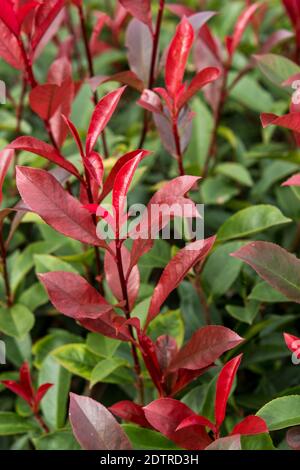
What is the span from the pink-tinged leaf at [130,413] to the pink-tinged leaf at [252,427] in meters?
0.16

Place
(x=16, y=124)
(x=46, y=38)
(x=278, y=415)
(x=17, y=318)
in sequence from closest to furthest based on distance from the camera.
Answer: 1. (x=278, y=415)
2. (x=17, y=318)
3. (x=46, y=38)
4. (x=16, y=124)

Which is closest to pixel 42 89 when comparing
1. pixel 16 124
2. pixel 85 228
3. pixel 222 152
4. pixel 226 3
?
pixel 85 228

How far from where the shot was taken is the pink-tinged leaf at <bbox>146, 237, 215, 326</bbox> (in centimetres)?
96

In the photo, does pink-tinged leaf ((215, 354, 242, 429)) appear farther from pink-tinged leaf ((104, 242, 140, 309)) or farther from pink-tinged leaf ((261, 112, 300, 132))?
pink-tinged leaf ((261, 112, 300, 132))

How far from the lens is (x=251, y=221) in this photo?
1.20m

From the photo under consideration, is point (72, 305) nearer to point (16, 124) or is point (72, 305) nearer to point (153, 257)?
point (153, 257)

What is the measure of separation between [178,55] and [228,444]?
565mm

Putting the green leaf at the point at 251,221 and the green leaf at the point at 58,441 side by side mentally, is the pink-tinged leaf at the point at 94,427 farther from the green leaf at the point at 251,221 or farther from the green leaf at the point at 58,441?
the green leaf at the point at 251,221

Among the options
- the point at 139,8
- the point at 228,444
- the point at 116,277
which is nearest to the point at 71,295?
the point at 116,277

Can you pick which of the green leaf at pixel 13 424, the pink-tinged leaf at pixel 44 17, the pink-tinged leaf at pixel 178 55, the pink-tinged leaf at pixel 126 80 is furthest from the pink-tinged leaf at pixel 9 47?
the green leaf at pixel 13 424

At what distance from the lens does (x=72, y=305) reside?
3.25ft

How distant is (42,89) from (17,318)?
0.38 metres

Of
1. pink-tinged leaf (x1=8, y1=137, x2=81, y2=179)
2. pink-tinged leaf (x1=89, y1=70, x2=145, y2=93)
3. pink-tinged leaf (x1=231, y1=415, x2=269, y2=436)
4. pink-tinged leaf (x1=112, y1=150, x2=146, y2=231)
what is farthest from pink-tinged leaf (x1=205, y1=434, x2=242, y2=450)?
pink-tinged leaf (x1=89, y1=70, x2=145, y2=93)

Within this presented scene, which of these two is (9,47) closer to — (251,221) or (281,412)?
(251,221)
